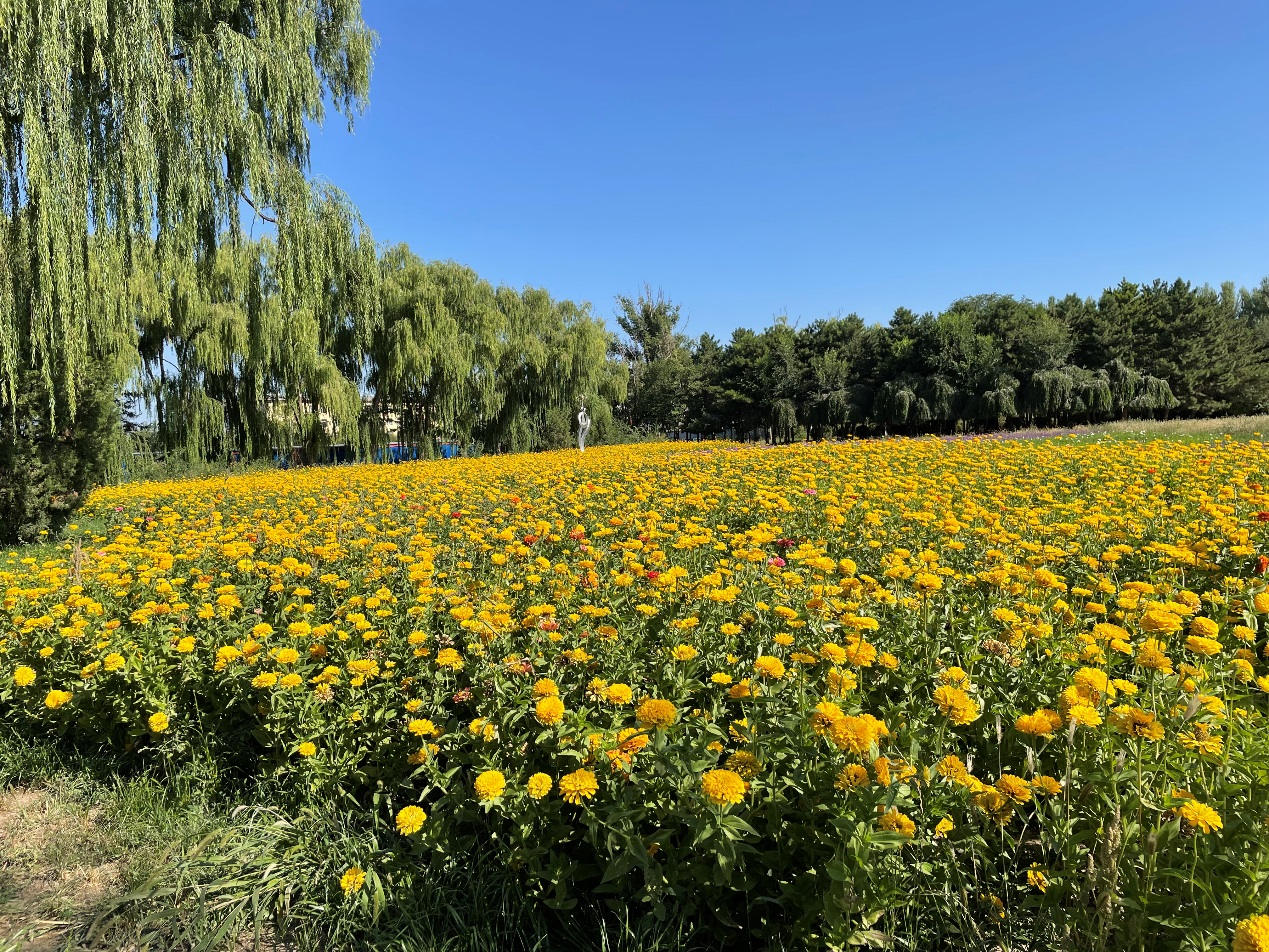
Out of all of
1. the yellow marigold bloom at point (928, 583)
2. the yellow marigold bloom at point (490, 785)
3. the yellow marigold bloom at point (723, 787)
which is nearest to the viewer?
the yellow marigold bloom at point (723, 787)

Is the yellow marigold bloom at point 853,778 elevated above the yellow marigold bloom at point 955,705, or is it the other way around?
the yellow marigold bloom at point 955,705

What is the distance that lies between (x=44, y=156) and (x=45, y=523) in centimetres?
415

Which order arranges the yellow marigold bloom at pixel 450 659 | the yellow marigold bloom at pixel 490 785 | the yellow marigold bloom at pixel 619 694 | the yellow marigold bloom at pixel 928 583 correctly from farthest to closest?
the yellow marigold bloom at pixel 928 583, the yellow marigold bloom at pixel 450 659, the yellow marigold bloom at pixel 619 694, the yellow marigold bloom at pixel 490 785

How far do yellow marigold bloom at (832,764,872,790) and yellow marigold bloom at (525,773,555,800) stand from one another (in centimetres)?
72

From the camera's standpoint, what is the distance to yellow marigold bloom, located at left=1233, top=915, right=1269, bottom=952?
954 mm

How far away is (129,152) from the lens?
629 cm

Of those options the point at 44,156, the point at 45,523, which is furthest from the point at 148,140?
the point at 45,523

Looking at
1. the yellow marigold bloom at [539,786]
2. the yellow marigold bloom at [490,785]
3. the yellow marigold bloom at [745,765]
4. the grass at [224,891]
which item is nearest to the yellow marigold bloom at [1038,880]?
the yellow marigold bloom at [745,765]

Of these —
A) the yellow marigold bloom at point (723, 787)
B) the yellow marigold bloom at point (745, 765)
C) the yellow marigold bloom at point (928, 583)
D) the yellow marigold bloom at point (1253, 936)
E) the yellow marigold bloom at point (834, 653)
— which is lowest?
the yellow marigold bloom at point (1253, 936)

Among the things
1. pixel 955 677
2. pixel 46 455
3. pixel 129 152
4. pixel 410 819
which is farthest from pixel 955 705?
pixel 46 455

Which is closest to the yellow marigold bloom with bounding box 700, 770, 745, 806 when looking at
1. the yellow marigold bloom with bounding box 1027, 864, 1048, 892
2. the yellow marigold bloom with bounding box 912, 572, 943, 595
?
the yellow marigold bloom with bounding box 1027, 864, 1048, 892

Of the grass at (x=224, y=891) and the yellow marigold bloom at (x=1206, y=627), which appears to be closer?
the grass at (x=224, y=891)

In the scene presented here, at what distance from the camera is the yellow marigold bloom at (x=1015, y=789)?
1.36m

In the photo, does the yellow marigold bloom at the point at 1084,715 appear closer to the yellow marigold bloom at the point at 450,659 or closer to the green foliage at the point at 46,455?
the yellow marigold bloom at the point at 450,659
